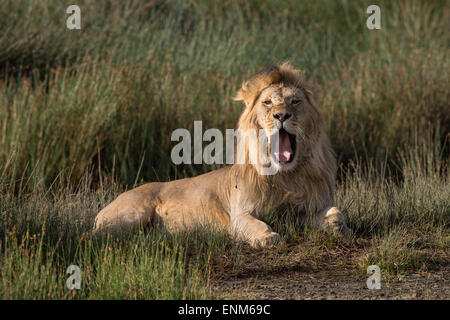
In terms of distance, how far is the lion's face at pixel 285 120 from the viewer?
5520 millimetres

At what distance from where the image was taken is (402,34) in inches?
513

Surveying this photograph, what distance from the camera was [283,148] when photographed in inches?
223

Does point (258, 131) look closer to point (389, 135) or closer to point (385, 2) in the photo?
point (389, 135)

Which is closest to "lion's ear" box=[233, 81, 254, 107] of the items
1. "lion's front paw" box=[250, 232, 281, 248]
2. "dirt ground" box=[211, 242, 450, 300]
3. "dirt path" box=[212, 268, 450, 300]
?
"lion's front paw" box=[250, 232, 281, 248]

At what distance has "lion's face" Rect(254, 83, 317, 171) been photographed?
5.52 metres

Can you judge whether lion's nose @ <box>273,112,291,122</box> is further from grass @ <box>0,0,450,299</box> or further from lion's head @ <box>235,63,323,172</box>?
grass @ <box>0,0,450,299</box>

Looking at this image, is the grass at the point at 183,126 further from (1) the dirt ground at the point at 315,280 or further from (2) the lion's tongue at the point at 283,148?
(2) the lion's tongue at the point at 283,148

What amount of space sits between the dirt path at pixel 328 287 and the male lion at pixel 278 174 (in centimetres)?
52

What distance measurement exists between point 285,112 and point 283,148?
0.32 metres

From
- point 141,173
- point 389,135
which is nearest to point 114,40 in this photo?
point 141,173

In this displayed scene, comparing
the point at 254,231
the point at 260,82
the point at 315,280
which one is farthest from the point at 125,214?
the point at 315,280

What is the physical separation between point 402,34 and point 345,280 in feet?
29.4

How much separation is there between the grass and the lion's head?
539 mm

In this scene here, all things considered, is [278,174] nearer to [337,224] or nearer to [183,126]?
[337,224]
